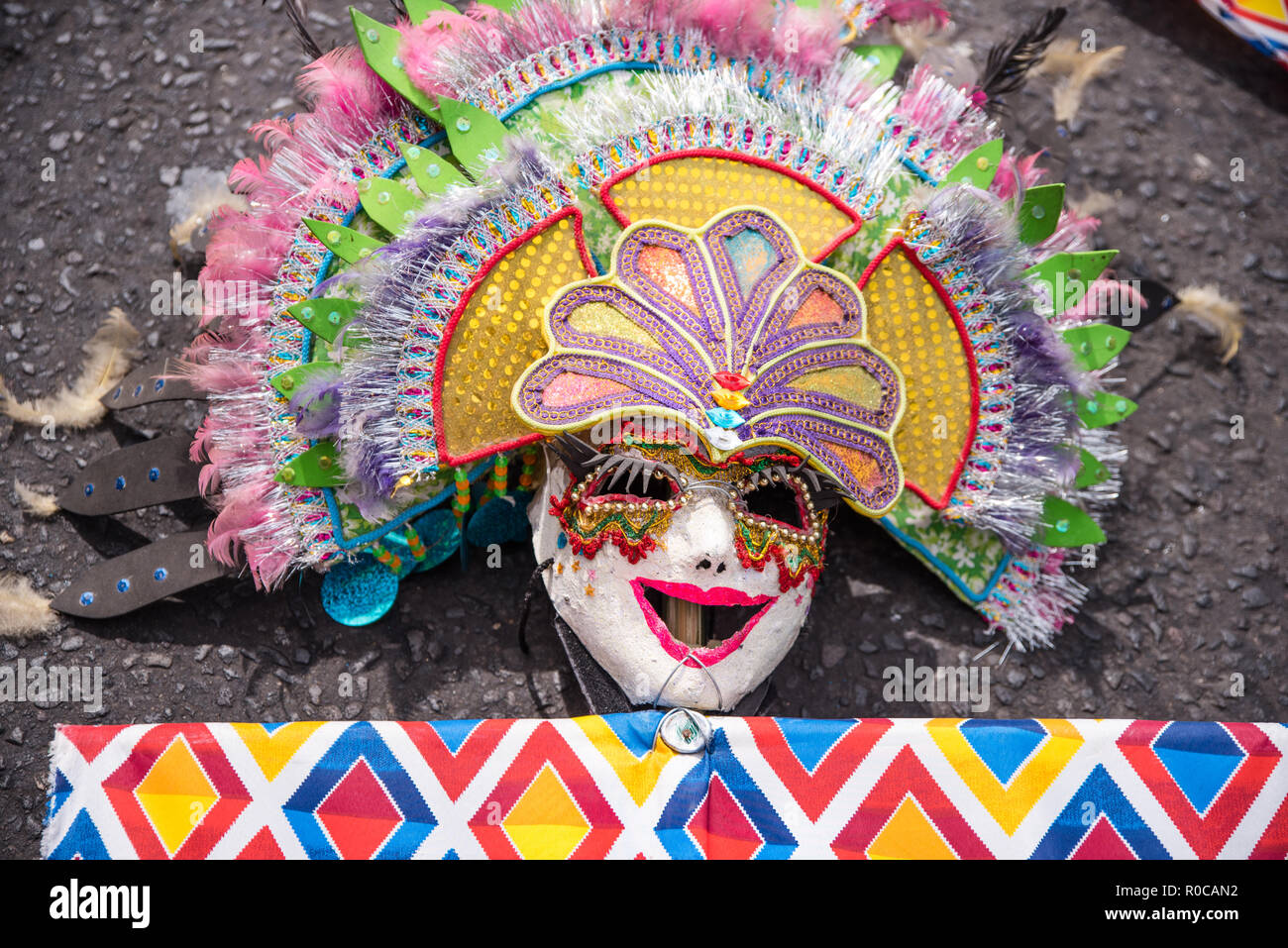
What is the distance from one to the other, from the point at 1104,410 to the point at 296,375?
2016mm

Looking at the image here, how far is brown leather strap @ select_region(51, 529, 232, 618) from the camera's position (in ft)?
9.59

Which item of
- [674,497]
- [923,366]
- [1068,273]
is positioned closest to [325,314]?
[674,497]

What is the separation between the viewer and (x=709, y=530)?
2.54 meters

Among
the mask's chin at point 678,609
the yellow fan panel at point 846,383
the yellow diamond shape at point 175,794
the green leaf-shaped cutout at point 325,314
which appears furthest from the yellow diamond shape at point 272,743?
the yellow fan panel at point 846,383

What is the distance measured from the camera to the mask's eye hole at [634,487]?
257cm

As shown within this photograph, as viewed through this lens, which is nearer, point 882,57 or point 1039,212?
point 1039,212

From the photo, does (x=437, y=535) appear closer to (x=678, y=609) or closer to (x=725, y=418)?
(x=678, y=609)

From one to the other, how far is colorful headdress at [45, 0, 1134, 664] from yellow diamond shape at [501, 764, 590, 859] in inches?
26.7

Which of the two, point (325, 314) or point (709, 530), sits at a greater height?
point (325, 314)

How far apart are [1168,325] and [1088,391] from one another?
0.84 meters

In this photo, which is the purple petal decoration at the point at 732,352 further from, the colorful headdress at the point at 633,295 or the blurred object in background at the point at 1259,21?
the blurred object in background at the point at 1259,21

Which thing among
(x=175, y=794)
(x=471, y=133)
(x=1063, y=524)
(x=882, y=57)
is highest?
(x=882, y=57)

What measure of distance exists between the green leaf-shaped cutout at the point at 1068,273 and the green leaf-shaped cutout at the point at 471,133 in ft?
4.50

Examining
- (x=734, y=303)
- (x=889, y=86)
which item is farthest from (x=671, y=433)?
(x=889, y=86)
